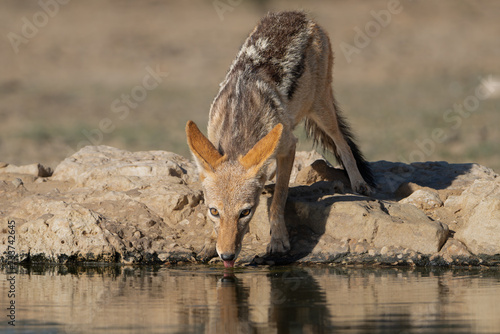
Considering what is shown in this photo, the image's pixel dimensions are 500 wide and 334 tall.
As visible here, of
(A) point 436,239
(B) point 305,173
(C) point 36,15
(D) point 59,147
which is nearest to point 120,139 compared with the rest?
(D) point 59,147

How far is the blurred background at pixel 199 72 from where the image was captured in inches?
753

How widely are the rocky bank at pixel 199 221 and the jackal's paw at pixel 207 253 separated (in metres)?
0.05

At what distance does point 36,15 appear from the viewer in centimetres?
3228

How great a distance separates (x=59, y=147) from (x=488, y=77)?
52.2ft

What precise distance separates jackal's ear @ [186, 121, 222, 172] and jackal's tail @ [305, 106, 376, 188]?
304 cm

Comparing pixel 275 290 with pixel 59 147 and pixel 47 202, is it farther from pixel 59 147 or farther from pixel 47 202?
pixel 59 147

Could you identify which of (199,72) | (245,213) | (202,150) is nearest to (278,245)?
(245,213)

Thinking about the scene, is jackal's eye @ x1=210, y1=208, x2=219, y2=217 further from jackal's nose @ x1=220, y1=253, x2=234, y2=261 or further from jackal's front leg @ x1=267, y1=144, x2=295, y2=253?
jackal's front leg @ x1=267, y1=144, x2=295, y2=253

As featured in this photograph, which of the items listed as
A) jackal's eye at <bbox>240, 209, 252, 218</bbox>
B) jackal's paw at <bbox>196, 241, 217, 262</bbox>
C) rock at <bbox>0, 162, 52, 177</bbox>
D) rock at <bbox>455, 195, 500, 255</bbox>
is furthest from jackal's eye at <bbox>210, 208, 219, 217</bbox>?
rock at <bbox>0, 162, 52, 177</bbox>

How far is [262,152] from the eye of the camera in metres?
6.87

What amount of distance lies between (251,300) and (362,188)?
12.7 feet

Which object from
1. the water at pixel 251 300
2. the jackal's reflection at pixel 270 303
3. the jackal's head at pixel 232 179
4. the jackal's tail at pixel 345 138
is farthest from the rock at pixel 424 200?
the jackal's head at pixel 232 179

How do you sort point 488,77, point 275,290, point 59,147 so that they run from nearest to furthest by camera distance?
point 275,290 < point 59,147 < point 488,77

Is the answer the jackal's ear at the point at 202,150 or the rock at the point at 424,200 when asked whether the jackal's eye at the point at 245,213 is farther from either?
the rock at the point at 424,200
